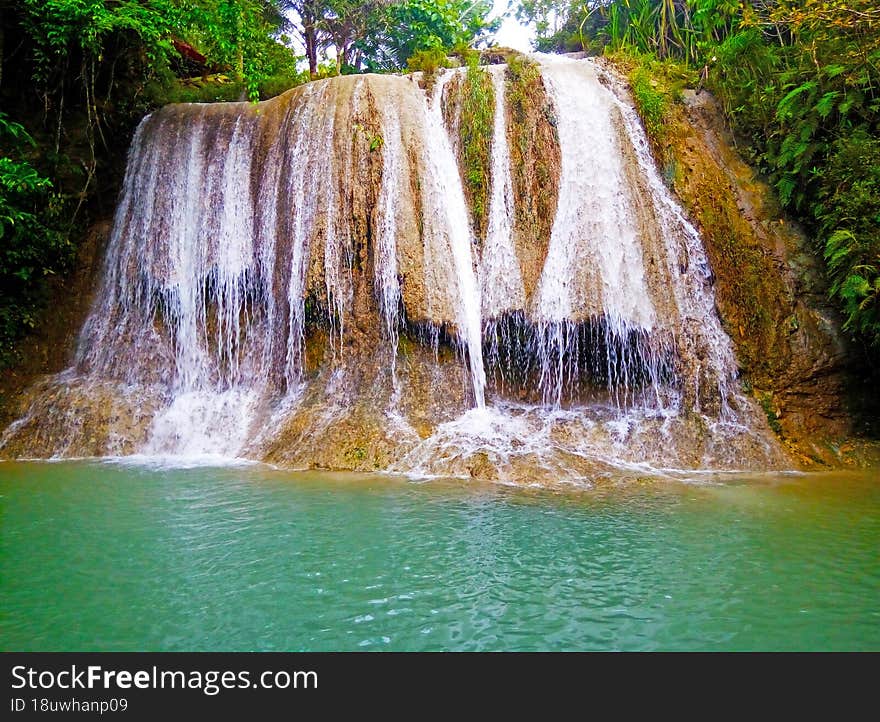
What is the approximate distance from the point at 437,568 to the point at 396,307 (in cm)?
582

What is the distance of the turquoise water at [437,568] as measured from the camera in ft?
11.4

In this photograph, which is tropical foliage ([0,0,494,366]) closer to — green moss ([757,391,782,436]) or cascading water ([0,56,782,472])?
cascading water ([0,56,782,472])

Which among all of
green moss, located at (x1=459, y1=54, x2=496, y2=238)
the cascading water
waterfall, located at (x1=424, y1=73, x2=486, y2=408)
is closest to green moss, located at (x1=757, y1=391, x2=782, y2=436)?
the cascading water

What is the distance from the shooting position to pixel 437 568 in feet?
14.5

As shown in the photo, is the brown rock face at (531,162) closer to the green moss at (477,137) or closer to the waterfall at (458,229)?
the green moss at (477,137)

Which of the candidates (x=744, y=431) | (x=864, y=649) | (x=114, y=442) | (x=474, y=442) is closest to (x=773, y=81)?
(x=744, y=431)

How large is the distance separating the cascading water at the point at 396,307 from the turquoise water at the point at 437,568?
189 centimetres

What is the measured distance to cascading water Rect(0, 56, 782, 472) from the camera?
8805mm

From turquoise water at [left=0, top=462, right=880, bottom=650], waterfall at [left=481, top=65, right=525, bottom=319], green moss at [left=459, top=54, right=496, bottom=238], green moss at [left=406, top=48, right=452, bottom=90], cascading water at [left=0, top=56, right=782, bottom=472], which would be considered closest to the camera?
turquoise water at [left=0, top=462, right=880, bottom=650]

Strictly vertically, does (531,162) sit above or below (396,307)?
above

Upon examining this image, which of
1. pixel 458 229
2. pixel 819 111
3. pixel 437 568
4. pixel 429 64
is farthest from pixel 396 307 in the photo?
pixel 819 111

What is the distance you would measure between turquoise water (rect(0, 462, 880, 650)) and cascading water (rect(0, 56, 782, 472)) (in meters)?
1.89

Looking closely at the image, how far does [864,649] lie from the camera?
3.27 meters

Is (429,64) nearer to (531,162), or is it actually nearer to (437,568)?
(531,162)
